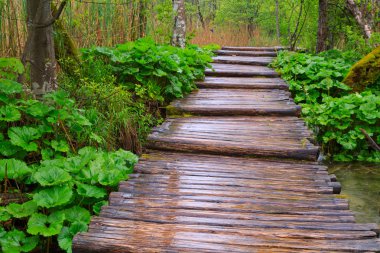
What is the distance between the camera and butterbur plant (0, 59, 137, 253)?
2.45 metres

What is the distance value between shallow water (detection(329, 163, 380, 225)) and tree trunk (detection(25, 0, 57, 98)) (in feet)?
8.95

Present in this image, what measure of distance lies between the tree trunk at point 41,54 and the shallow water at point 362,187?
8.95 feet

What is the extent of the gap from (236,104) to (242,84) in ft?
3.93

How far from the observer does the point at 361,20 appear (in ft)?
24.7

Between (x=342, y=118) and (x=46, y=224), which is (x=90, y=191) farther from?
(x=342, y=118)

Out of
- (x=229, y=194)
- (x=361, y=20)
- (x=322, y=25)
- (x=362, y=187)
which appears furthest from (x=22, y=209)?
(x=322, y=25)

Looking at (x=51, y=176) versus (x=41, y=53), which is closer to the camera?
(x=51, y=176)

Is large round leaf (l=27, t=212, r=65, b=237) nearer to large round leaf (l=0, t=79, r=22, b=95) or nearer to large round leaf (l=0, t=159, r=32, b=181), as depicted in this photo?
large round leaf (l=0, t=159, r=32, b=181)

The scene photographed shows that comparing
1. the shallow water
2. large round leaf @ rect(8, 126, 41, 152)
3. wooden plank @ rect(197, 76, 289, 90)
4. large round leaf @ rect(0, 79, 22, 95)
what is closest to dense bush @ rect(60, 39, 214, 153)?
wooden plank @ rect(197, 76, 289, 90)

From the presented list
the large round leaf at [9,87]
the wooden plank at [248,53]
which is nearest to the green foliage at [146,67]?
the large round leaf at [9,87]

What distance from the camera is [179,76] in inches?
221

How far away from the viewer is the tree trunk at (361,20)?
24.1 ft

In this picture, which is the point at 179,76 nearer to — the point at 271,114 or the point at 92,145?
the point at 271,114

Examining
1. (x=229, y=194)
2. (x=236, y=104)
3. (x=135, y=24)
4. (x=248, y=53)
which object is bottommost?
(x=229, y=194)
